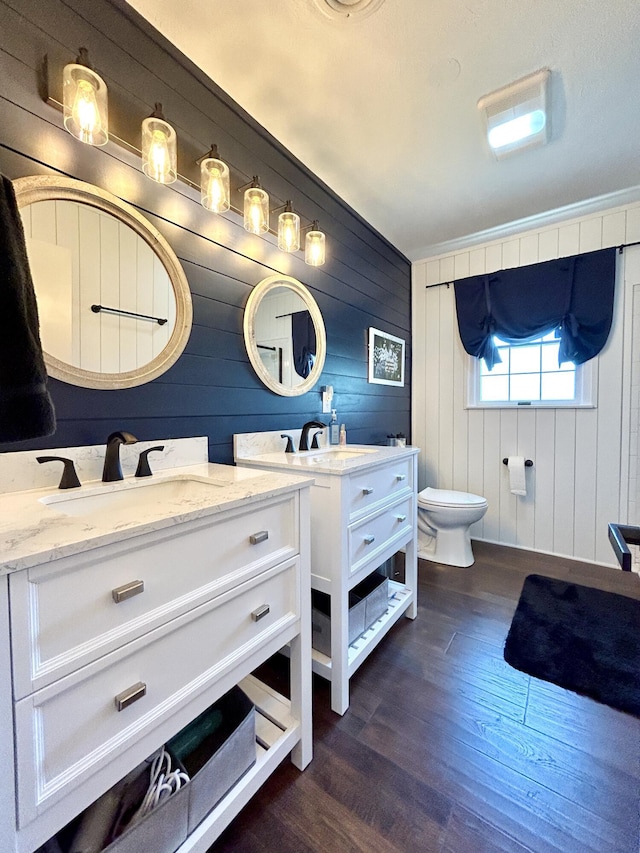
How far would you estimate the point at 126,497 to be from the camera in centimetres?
103

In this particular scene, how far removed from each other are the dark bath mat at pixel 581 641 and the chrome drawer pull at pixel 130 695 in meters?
1.53

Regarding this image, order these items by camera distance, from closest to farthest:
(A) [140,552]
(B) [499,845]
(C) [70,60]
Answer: (A) [140,552] → (B) [499,845] → (C) [70,60]

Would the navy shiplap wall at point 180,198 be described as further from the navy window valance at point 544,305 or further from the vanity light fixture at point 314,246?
the navy window valance at point 544,305

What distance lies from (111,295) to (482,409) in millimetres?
2643

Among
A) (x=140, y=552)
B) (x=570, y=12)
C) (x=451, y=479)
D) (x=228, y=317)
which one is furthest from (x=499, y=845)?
(x=570, y=12)

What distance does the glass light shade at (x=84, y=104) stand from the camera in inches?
37.9

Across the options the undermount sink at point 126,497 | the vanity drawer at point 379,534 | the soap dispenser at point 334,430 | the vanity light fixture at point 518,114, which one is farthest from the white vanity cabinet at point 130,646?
the vanity light fixture at point 518,114

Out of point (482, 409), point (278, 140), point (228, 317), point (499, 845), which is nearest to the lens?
point (499, 845)

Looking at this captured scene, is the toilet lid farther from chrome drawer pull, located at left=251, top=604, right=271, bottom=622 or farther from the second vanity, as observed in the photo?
chrome drawer pull, located at left=251, top=604, right=271, bottom=622

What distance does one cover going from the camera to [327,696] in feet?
4.46

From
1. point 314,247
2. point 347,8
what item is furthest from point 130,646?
point 347,8

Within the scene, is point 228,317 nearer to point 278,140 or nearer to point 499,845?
point 278,140

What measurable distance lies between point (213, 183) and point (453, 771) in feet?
7.03

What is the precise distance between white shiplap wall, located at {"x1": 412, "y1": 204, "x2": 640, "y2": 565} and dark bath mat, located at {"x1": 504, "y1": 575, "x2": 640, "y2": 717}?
0.59 metres
